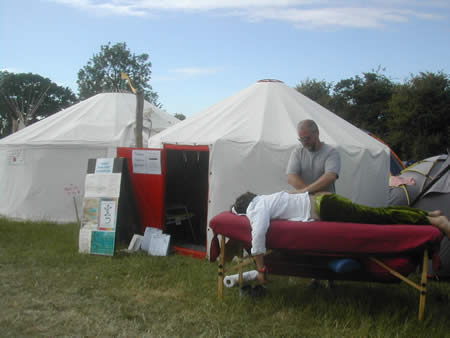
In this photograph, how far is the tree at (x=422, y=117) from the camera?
21375 millimetres

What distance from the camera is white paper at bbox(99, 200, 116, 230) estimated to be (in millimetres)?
5684

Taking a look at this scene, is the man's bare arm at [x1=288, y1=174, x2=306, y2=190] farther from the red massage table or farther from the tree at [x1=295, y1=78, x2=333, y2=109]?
the tree at [x1=295, y1=78, x2=333, y2=109]

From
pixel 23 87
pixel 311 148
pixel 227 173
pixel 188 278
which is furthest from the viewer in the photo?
pixel 23 87

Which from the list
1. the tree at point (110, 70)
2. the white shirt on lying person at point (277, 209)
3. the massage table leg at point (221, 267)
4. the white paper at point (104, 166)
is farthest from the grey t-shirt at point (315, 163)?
the tree at point (110, 70)

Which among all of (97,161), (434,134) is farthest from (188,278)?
(434,134)

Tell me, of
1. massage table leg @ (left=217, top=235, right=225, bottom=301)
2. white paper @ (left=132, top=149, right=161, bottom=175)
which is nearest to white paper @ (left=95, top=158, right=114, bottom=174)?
white paper @ (left=132, top=149, right=161, bottom=175)

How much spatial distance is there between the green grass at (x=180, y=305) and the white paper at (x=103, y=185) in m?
0.95

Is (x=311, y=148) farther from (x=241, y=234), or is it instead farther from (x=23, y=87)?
(x=23, y=87)

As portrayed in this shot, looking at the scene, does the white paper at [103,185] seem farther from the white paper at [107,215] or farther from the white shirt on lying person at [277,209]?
the white shirt on lying person at [277,209]

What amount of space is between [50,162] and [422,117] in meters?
19.0

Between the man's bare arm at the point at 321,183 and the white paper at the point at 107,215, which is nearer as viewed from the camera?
the man's bare arm at the point at 321,183

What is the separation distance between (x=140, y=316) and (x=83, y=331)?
489 millimetres

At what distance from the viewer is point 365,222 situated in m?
3.54

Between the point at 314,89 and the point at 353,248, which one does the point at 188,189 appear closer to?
the point at 353,248
